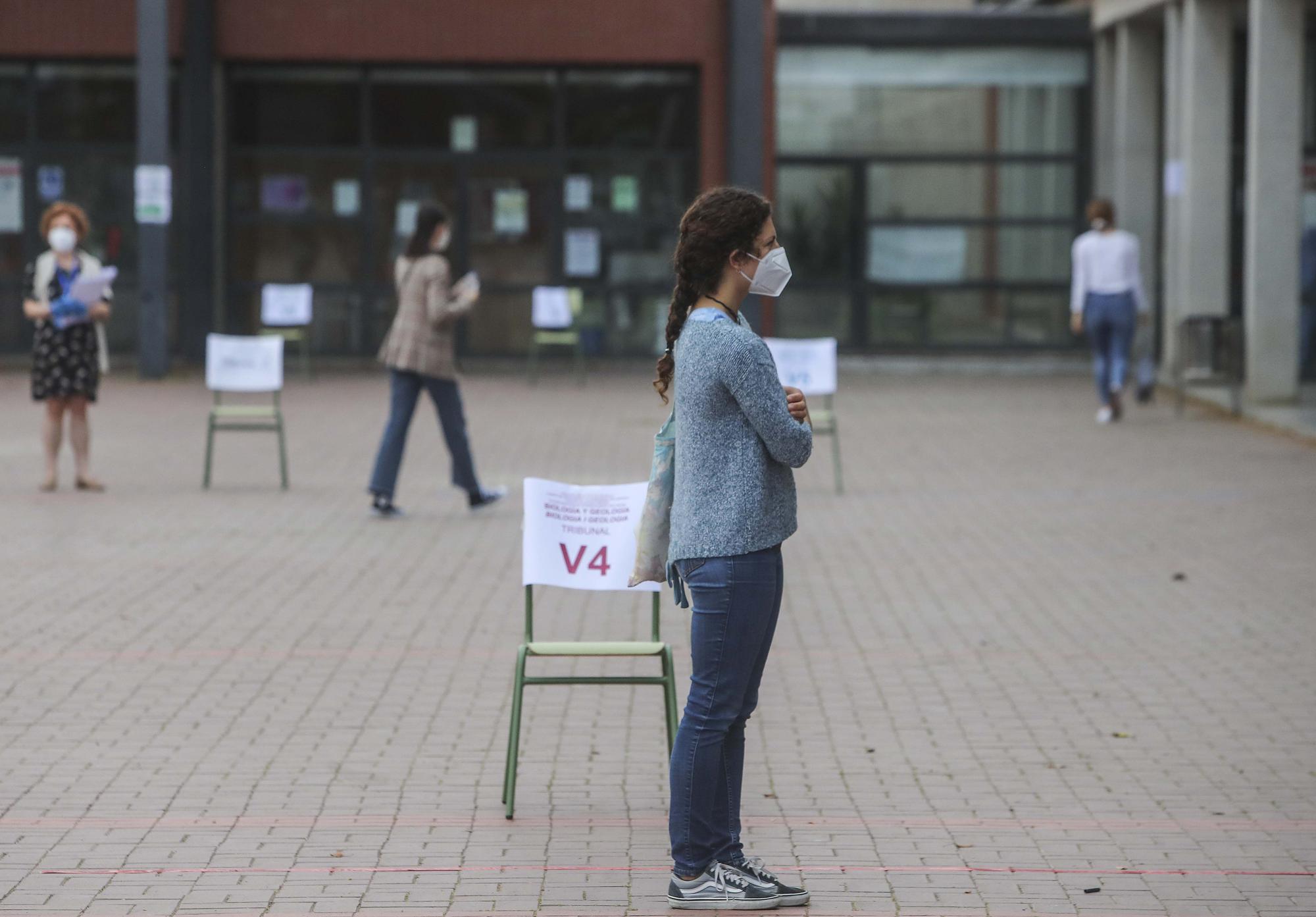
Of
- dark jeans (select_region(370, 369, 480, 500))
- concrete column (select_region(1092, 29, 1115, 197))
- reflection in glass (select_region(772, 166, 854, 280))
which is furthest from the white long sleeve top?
dark jeans (select_region(370, 369, 480, 500))

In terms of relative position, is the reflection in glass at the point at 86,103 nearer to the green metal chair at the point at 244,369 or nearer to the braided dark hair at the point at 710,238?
the green metal chair at the point at 244,369

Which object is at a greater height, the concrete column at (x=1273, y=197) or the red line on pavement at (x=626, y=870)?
the concrete column at (x=1273, y=197)

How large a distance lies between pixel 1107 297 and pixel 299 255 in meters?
10.2

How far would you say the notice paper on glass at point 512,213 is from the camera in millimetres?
23672

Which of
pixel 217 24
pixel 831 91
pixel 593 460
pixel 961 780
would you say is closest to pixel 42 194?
pixel 217 24

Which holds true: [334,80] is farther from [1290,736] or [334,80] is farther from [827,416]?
[1290,736]

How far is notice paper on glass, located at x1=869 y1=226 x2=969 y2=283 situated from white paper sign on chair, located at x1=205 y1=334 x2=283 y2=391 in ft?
41.3

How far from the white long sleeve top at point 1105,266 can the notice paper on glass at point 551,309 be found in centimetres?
629

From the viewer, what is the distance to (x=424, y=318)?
1173cm

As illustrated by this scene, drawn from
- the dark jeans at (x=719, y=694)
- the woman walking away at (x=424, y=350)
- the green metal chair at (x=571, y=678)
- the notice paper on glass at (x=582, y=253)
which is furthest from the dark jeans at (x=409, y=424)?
the notice paper on glass at (x=582, y=253)

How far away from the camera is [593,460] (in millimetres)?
14648

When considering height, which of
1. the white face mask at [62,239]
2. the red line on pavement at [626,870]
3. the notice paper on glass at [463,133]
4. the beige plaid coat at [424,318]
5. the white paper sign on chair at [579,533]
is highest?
the notice paper on glass at [463,133]

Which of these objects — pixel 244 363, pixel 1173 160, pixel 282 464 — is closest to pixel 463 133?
pixel 1173 160

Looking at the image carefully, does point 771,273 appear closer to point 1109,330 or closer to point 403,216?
point 1109,330
